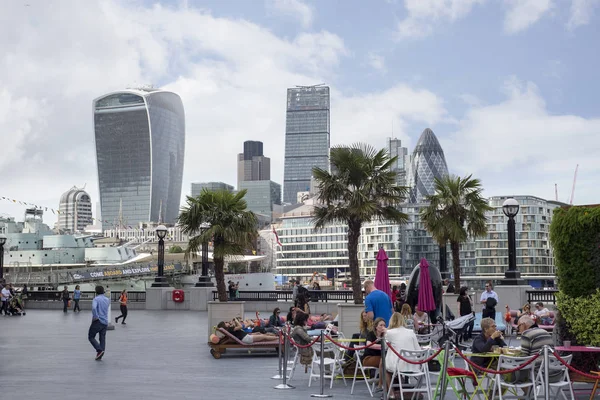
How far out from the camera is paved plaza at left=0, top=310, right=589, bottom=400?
12.2 meters

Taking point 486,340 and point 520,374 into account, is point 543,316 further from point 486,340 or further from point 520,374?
point 520,374

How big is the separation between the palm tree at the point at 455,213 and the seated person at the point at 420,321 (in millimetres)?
14900

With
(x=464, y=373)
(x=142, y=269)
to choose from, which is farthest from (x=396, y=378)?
(x=142, y=269)

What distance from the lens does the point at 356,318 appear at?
60.5ft

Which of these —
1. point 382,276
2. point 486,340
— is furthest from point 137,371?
point 382,276

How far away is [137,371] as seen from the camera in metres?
15.1

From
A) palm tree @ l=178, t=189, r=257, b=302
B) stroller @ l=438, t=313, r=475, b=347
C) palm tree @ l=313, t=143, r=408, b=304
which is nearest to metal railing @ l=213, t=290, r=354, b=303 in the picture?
palm tree @ l=178, t=189, r=257, b=302

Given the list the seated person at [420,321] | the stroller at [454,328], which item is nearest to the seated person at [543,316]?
the stroller at [454,328]

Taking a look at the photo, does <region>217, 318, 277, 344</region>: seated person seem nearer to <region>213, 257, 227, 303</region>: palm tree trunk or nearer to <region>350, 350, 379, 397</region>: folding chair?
<region>350, 350, 379, 397</region>: folding chair

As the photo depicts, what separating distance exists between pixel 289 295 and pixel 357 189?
17656 millimetres

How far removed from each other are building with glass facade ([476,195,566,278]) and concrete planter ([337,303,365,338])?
443 ft

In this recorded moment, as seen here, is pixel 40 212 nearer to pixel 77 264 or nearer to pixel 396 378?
pixel 77 264

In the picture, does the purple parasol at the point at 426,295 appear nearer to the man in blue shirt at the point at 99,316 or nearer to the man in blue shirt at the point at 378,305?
the man in blue shirt at the point at 378,305

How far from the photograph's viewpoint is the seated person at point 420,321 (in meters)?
18.3
